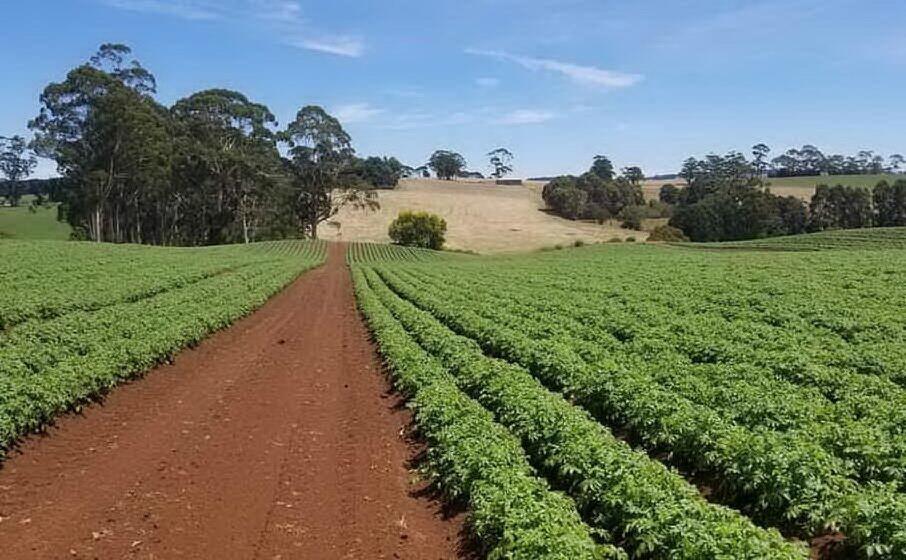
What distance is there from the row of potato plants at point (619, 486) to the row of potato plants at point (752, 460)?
611mm

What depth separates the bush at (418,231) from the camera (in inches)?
3915

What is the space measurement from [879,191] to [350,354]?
4364 inches

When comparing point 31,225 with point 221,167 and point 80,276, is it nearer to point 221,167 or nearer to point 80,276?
point 221,167

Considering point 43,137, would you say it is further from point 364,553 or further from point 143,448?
point 364,553

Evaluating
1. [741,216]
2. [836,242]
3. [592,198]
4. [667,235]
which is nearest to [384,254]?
[667,235]

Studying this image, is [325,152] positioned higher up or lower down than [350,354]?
higher up

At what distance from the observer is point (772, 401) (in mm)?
11203

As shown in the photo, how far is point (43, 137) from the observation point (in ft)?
249

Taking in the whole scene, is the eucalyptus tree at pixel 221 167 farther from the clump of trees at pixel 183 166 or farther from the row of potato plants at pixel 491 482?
the row of potato plants at pixel 491 482

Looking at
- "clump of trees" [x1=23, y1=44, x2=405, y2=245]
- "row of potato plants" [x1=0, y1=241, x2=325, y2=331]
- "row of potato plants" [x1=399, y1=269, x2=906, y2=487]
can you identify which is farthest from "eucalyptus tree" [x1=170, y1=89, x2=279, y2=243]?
"row of potato plants" [x1=399, y1=269, x2=906, y2=487]

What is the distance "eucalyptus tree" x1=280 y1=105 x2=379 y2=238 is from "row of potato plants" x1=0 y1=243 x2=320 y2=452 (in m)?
71.2

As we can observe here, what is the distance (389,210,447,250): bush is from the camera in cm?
9944

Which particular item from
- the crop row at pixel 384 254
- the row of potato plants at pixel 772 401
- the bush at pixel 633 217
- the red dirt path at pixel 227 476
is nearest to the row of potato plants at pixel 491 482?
the red dirt path at pixel 227 476

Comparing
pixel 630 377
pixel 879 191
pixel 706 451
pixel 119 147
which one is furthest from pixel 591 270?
pixel 879 191
